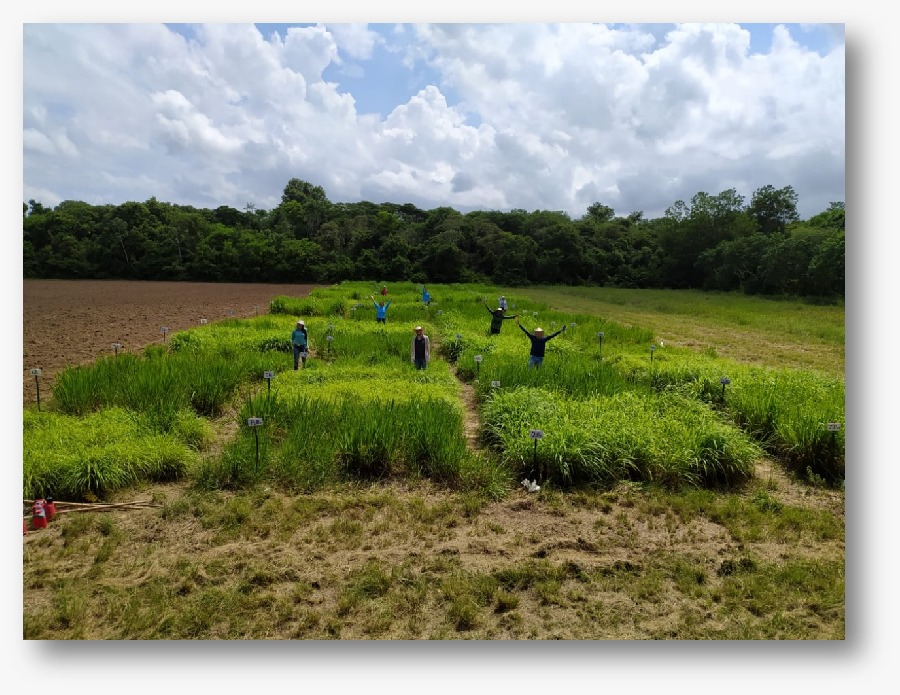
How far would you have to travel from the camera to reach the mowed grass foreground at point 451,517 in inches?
105

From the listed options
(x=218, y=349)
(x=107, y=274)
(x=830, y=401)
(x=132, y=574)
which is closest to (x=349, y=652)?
(x=132, y=574)

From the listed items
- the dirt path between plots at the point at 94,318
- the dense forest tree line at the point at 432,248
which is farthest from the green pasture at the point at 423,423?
the dense forest tree line at the point at 432,248

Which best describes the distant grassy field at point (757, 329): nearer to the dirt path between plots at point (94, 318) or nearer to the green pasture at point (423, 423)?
the green pasture at point (423, 423)

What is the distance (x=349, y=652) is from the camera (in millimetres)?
2547

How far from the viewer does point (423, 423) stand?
4770mm

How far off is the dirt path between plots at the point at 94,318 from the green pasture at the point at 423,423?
3.66 feet

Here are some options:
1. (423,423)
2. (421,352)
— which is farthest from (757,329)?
(423,423)

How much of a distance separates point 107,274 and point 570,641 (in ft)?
131

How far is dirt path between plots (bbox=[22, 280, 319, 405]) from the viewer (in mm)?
8742

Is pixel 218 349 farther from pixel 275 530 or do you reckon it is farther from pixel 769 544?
pixel 769 544

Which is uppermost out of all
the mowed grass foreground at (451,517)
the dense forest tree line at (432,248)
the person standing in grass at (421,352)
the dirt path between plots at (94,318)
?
the dense forest tree line at (432,248)

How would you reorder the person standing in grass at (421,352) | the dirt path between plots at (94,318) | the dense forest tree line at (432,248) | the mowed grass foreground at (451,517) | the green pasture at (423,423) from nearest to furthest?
the mowed grass foreground at (451,517) < the green pasture at (423,423) < the person standing in grass at (421,352) < the dirt path between plots at (94,318) < the dense forest tree line at (432,248)

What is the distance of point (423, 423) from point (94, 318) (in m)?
15.6

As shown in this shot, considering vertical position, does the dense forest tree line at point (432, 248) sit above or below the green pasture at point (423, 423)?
above
